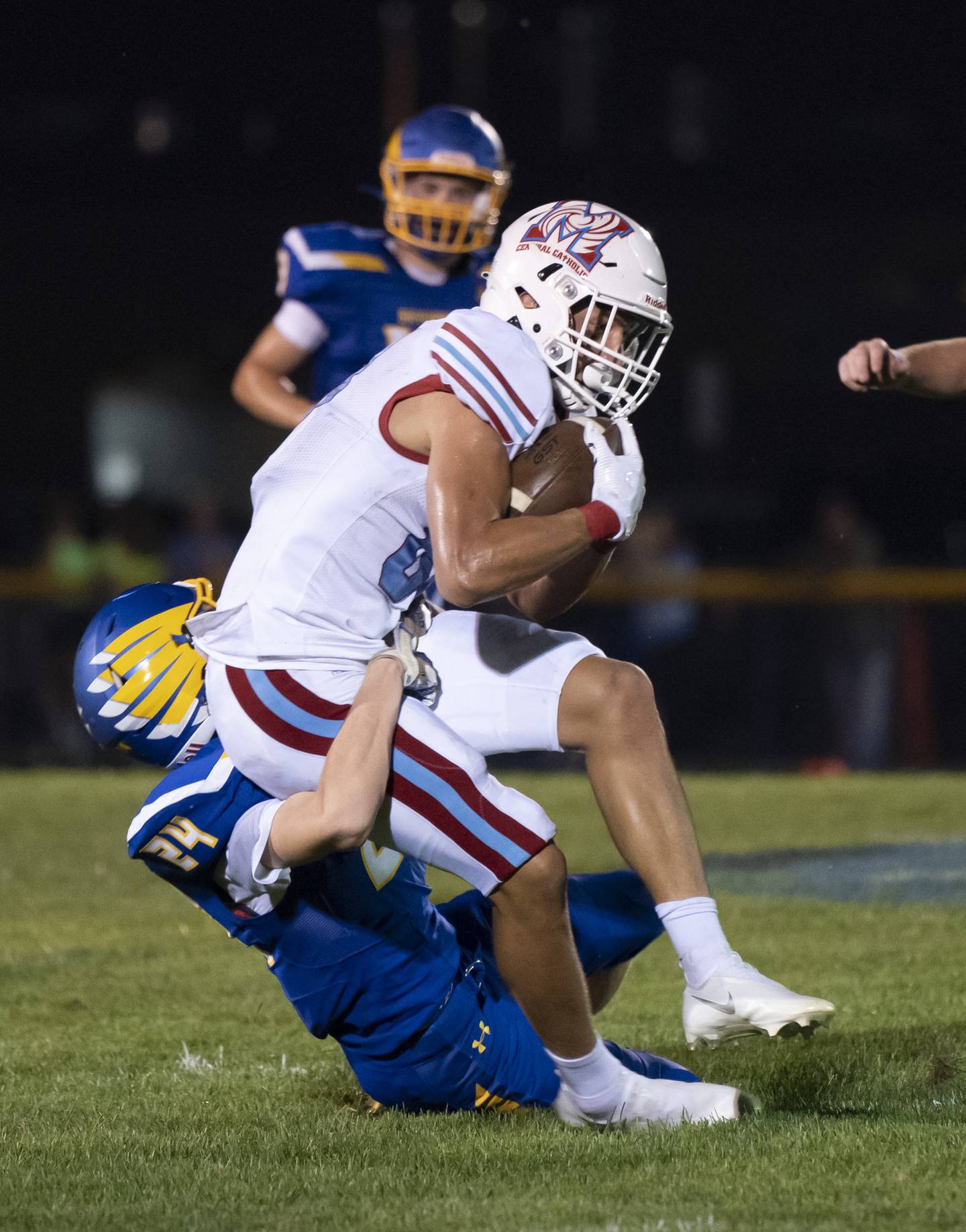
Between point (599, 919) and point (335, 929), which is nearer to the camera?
point (335, 929)

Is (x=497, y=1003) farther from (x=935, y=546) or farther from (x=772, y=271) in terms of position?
Result: (x=772, y=271)

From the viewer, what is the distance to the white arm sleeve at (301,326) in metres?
6.12

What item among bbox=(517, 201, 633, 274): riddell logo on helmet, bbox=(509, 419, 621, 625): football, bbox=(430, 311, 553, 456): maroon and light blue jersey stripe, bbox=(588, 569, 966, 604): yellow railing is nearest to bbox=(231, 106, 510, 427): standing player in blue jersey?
bbox=(517, 201, 633, 274): riddell logo on helmet

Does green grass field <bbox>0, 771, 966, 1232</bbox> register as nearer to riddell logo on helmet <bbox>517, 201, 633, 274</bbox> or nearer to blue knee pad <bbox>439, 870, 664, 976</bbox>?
blue knee pad <bbox>439, 870, 664, 976</bbox>

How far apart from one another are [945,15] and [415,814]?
91.1ft

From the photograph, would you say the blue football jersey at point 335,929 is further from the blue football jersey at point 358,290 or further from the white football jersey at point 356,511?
the blue football jersey at point 358,290

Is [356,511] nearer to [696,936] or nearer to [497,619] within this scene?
[497,619]

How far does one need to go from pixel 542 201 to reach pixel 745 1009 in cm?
1916

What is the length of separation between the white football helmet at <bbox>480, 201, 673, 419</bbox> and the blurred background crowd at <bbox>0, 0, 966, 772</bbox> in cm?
1004

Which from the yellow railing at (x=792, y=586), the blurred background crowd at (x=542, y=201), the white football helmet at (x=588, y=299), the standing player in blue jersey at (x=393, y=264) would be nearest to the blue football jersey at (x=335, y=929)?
the white football helmet at (x=588, y=299)

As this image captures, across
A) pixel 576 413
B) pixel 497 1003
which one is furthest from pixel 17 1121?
pixel 576 413

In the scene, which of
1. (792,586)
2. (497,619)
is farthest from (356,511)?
(792,586)

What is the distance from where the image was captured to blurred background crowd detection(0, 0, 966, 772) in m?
22.2

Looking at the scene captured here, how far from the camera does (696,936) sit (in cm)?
310
